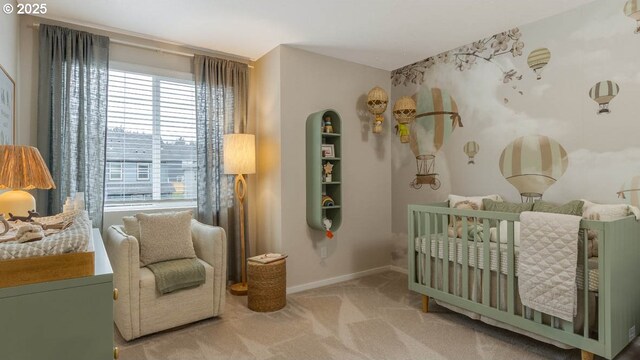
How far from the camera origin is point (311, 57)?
3463 mm

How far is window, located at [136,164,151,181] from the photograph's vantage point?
3.16 meters

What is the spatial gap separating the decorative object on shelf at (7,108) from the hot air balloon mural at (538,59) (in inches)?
150

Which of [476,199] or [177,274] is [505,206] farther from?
[177,274]

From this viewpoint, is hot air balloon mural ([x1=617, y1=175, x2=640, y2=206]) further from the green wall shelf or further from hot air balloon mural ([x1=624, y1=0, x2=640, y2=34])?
the green wall shelf

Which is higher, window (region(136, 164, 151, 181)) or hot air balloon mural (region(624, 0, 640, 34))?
hot air balloon mural (region(624, 0, 640, 34))

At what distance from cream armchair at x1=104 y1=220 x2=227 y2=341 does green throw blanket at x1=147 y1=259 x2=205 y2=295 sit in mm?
49

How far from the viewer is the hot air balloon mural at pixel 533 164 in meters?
2.68

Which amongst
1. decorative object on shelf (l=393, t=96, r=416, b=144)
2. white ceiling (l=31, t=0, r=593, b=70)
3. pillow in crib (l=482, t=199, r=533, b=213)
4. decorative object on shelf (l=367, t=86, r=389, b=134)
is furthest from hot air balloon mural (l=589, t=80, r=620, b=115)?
decorative object on shelf (l=367, t=86, r=389, b=134)

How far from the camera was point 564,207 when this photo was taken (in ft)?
7.90

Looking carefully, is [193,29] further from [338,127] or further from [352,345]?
[352,345]

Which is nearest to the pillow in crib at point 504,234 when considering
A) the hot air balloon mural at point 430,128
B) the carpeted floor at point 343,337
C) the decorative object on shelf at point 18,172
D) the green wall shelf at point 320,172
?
the carpeted floor at point 343,337

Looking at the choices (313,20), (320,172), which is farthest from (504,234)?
(313,20)

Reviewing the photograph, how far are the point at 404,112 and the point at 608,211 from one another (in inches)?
76.0

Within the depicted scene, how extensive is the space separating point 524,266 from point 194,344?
7.23 ft
